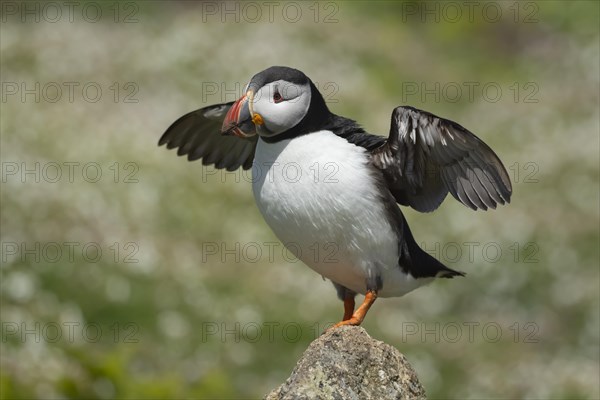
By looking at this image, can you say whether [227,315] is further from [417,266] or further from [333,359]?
[333,359]

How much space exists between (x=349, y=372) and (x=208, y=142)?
3.62m

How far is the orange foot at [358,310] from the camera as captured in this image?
866 centimetres

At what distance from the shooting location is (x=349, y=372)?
7793mm

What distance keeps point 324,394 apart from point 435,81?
58.1 ft

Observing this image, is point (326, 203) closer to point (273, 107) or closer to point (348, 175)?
point (348, 175)

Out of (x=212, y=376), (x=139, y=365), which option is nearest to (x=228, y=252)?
(x=139, y=365)

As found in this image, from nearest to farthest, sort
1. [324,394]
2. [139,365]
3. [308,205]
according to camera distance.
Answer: [324,394]
[308,205]
[139,365]

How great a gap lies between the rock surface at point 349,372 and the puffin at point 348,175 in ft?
2.01

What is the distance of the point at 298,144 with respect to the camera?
860 centimetres

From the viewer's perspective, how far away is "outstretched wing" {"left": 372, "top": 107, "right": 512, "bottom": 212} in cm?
843

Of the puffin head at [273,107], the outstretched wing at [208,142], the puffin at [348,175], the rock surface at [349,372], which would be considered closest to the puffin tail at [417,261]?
the puffin at [348,175]

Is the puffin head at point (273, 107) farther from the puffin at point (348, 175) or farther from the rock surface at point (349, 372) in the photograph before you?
the rock surface at point (349, 372)

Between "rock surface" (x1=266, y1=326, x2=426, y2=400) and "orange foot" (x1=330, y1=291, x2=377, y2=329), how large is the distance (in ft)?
1.22

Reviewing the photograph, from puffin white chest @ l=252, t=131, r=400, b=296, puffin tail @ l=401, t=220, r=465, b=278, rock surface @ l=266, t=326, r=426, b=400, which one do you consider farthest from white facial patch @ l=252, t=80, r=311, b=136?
rock surface @ l=266, t=326, r=426, b=400
